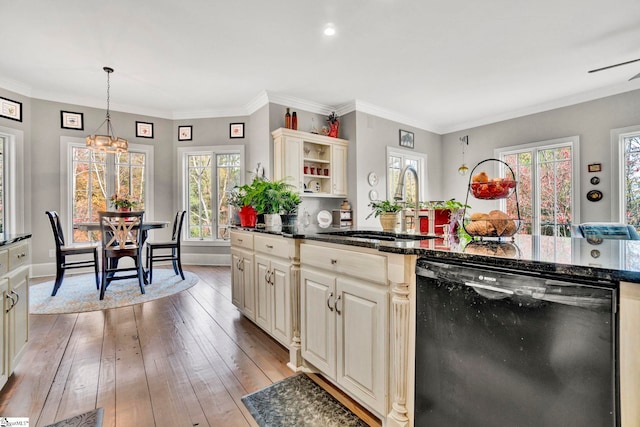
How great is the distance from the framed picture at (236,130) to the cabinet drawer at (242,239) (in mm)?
3154

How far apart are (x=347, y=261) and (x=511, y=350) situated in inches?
30.5

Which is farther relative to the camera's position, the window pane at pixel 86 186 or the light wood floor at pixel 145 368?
the window pane at pixel 86 186

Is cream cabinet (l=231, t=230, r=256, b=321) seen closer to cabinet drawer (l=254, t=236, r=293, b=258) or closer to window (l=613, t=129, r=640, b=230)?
cabinet drawer (l=254, t=236, r=293, b=258)

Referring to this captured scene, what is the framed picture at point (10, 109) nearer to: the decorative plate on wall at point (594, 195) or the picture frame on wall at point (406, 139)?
the picture frame on wall at point (406, 139)

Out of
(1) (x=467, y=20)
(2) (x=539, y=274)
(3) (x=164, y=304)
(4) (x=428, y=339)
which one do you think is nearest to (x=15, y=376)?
(3) (x=164, y=304)

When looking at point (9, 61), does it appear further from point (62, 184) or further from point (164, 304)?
point (164, 304)

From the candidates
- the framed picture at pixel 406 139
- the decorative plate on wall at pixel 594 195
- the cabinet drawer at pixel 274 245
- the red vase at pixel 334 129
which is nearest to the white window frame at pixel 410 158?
the framed picture at pixel 406 139

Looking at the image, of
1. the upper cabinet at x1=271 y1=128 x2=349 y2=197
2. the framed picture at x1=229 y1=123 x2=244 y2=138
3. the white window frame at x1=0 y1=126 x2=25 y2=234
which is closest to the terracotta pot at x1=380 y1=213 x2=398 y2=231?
the upper cabinet at x1=271 y1=128 x2=349 y2=197

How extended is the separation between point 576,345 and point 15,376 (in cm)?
288

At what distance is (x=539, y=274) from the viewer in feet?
2.92

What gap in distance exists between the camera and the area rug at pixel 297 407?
1.49 meters

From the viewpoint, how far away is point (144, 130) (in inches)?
216

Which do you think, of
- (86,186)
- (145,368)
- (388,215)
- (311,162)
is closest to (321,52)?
(311,162)

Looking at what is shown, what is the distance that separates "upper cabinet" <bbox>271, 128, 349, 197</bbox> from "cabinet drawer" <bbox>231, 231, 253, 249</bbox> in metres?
1.79
